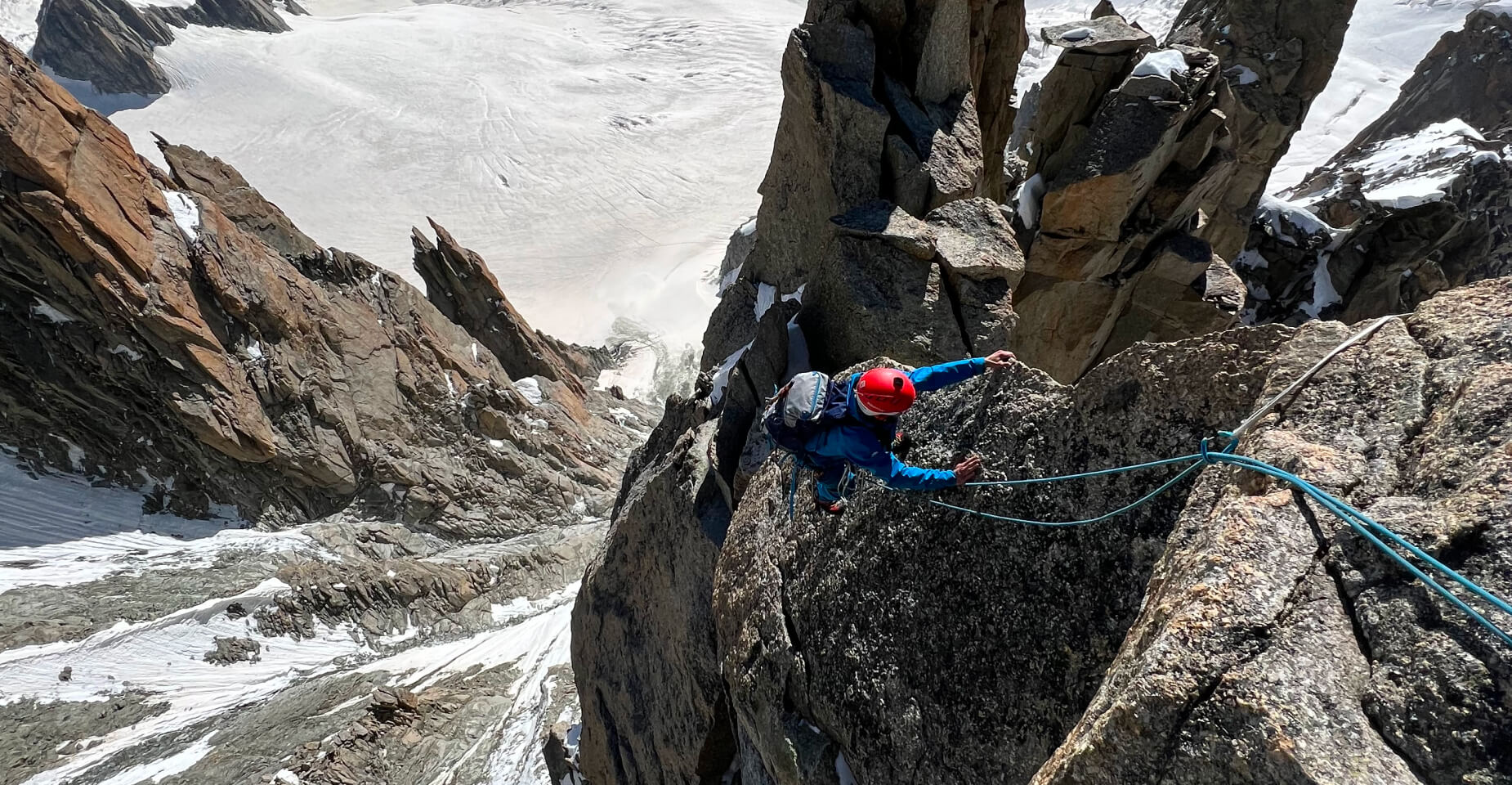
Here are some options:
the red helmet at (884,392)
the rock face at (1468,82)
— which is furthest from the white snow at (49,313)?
the rock face at (1468,82)

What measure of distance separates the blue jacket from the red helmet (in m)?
0.21

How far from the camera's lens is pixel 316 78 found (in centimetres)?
9019

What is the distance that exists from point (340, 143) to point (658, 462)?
88428mm

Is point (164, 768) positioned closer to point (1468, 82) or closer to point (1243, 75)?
point (1243, 75)

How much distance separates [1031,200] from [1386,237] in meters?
14.5

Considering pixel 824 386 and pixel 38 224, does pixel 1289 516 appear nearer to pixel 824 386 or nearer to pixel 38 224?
pixel 824 386

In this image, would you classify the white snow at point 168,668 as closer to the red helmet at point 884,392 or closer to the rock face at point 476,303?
the rock face at point 476,303

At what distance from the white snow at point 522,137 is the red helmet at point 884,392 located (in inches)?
2073

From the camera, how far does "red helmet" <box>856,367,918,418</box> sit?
19.5 feet

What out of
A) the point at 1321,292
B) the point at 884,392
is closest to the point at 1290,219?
the point at 1321,292

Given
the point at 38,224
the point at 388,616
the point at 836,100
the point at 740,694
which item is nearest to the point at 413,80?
the point at 38,224

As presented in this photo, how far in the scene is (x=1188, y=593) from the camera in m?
3.80

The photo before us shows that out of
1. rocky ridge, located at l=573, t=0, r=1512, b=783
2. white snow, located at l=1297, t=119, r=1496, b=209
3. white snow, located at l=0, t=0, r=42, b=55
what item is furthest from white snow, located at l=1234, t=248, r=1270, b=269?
white snow, located at l=0, t=0, r=42, b=55

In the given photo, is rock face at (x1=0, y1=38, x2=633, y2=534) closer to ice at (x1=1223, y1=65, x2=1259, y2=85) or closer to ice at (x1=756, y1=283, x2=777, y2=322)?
ice at (x1=756, y1=283, x2=777, y2=322)
